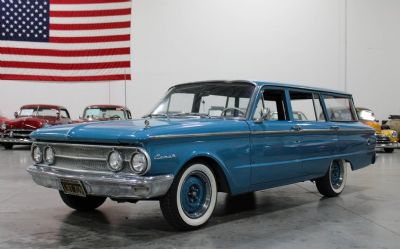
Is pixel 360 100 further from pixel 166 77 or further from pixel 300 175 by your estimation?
pixel 300 175

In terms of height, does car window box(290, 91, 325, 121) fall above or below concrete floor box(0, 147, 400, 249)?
above

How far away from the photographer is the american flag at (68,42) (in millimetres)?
16703

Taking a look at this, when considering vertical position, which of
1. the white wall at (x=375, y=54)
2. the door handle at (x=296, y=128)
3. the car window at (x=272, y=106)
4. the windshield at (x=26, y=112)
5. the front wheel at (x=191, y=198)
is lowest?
the front wheel at (x=191, y=198)

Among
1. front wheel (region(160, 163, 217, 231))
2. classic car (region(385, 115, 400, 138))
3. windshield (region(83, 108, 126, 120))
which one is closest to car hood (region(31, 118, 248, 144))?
front wheel (region(160, 163, 217, 231))

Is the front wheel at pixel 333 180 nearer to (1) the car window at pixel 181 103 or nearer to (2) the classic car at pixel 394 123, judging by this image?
(1) the car window at pixel 181 103

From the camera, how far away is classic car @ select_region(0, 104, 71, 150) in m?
14.4

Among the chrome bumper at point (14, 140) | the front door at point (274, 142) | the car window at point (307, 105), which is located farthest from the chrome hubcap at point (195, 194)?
the chrome bumper at point (14, 140)

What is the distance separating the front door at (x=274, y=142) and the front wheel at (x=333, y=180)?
103cm

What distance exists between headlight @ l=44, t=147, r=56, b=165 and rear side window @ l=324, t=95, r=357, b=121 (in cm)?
387

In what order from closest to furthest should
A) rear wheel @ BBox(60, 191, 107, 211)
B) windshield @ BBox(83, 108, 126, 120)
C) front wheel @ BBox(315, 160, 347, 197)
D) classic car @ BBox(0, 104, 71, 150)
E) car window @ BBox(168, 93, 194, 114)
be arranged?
1. rear wheel @ BBox(60, 191, 107, 211)
2. car window @ BBox(168, 93, 194, 114)
3. front wheel @ BBox(315, 160, 347, 197)
4. windshield @ BBox(83, 108, 126, 120)
5. classic car @ BBox(0, 104, 71, 150)

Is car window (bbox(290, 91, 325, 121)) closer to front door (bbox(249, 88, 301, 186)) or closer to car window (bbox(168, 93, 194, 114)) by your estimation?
front door (bbox(249, 88, 301, 186))

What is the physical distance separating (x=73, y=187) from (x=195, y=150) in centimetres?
123

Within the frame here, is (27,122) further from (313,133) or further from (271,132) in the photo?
(271,132)

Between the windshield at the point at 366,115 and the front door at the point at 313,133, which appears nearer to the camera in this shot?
the front door at the point at 313,133
